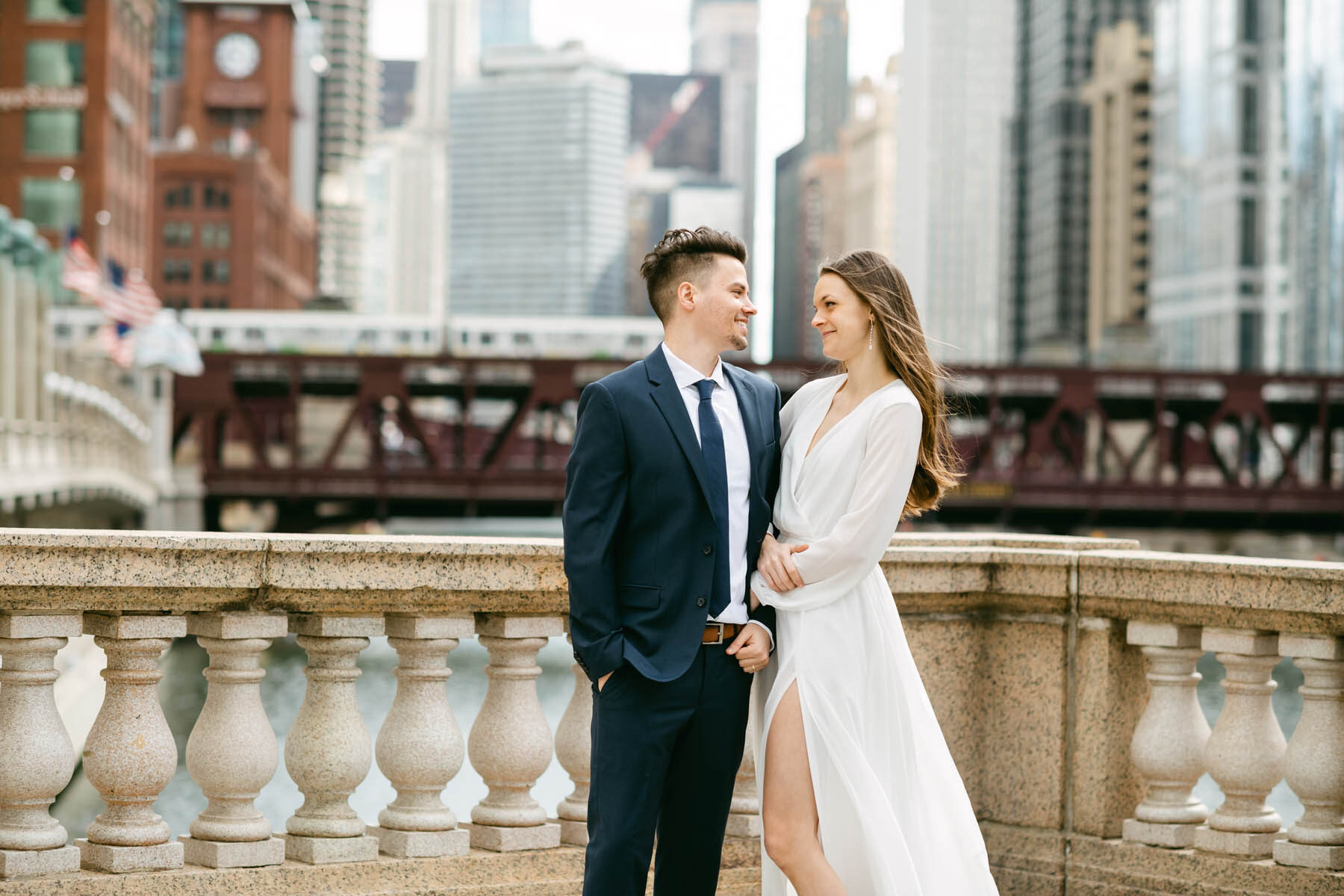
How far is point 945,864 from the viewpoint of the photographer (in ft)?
13.8

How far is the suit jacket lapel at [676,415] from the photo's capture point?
13.0 feet

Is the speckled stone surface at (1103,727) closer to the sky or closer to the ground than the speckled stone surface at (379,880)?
closer to the sky

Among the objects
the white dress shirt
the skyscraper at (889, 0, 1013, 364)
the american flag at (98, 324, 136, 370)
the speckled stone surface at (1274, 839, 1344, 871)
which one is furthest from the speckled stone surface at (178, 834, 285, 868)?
A: the skyscraper at (889, 0, 1013, 364)

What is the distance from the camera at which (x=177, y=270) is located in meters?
124

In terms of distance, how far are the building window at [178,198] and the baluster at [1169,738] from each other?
416ft

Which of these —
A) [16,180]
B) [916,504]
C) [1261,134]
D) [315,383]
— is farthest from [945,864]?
[1261,134]

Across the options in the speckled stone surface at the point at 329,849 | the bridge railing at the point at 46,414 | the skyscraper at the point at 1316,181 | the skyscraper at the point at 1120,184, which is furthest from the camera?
the skyscraper at the point at 1120,184

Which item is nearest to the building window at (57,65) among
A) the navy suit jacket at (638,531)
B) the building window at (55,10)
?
the building window at (55,10)

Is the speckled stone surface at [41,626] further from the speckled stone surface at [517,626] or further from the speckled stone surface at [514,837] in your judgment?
the speckled stone surface at [514,837]

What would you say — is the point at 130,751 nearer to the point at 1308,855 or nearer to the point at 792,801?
the point at 792,801

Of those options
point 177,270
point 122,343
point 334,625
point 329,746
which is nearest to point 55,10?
point 122,343

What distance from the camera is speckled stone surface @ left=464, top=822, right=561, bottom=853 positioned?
195 inches

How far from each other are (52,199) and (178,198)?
4098cm

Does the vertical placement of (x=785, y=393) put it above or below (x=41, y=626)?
above
